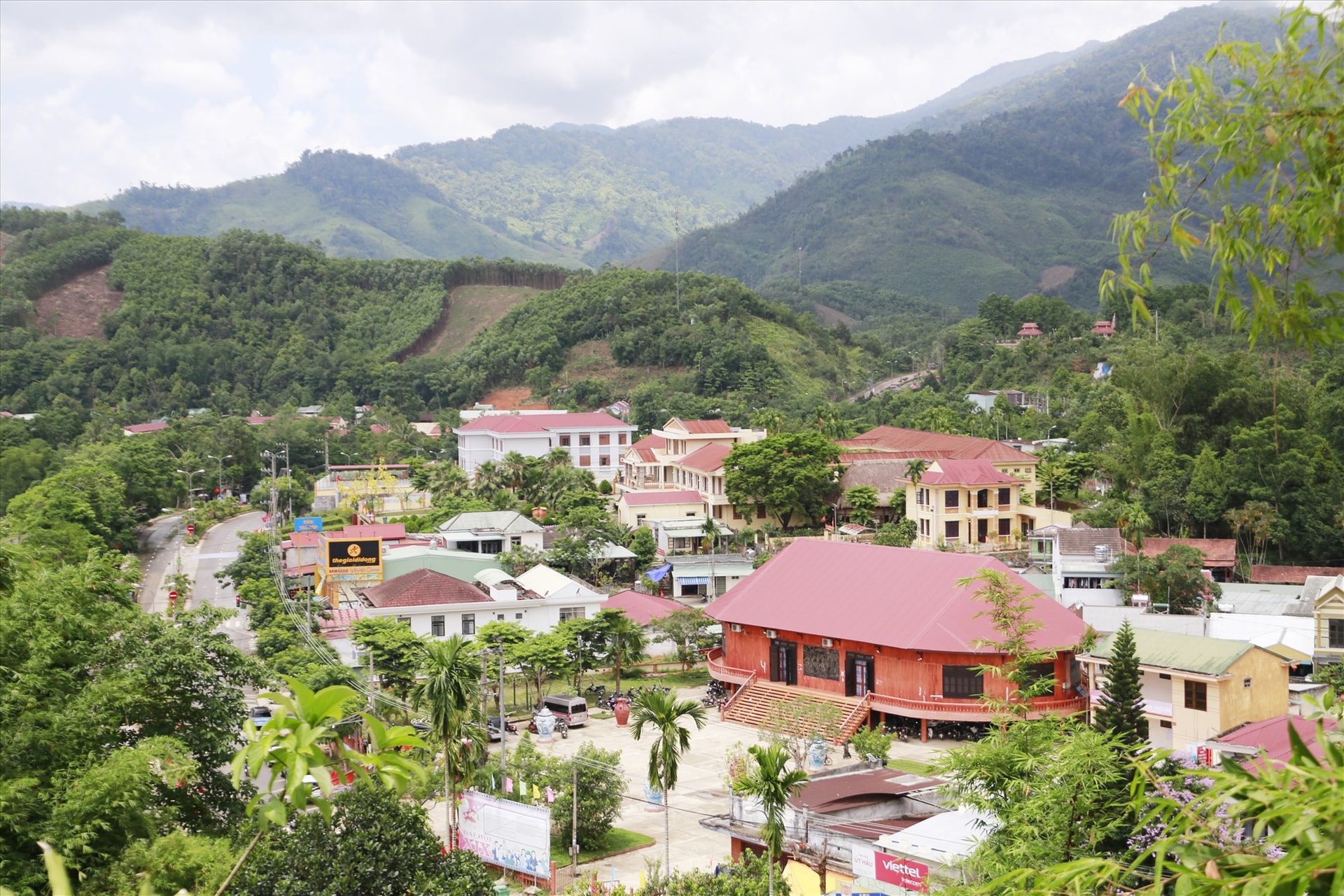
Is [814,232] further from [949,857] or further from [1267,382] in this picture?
[949,857]

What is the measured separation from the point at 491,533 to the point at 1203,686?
26036 millimetres

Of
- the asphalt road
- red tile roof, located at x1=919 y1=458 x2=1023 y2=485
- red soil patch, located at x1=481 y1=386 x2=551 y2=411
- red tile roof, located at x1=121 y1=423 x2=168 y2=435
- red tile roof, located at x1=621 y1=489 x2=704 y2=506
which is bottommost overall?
the asphalt road

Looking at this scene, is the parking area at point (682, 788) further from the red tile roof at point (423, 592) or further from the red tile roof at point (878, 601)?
the red tile roof at point (423, 592)

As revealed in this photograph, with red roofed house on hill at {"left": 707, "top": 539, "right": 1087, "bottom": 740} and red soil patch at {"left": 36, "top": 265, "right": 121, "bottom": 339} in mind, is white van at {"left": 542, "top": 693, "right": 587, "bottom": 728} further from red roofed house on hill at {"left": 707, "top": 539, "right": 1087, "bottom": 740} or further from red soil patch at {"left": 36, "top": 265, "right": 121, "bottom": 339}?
red soil patch at {"left": 36, "top": 265, "right": 121, "bottom": 339}

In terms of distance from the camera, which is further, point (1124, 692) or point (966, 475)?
point (966, 475)

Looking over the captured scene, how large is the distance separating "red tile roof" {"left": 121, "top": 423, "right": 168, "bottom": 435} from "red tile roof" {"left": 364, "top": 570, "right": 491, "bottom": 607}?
43222 mm

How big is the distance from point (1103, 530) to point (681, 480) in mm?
23253

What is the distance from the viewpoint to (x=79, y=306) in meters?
106

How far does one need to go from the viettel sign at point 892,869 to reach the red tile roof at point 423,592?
18968 millimetres

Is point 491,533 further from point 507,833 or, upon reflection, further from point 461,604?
point 507,833

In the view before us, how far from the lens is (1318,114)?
14.6ft

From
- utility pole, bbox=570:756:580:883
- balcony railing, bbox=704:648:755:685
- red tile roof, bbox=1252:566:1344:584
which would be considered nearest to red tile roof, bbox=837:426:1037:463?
red tile roof, bbox=1252:566:1344:584

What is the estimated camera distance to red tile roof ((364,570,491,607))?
110ft

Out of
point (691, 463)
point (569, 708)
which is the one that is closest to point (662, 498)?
point (691, 463)
